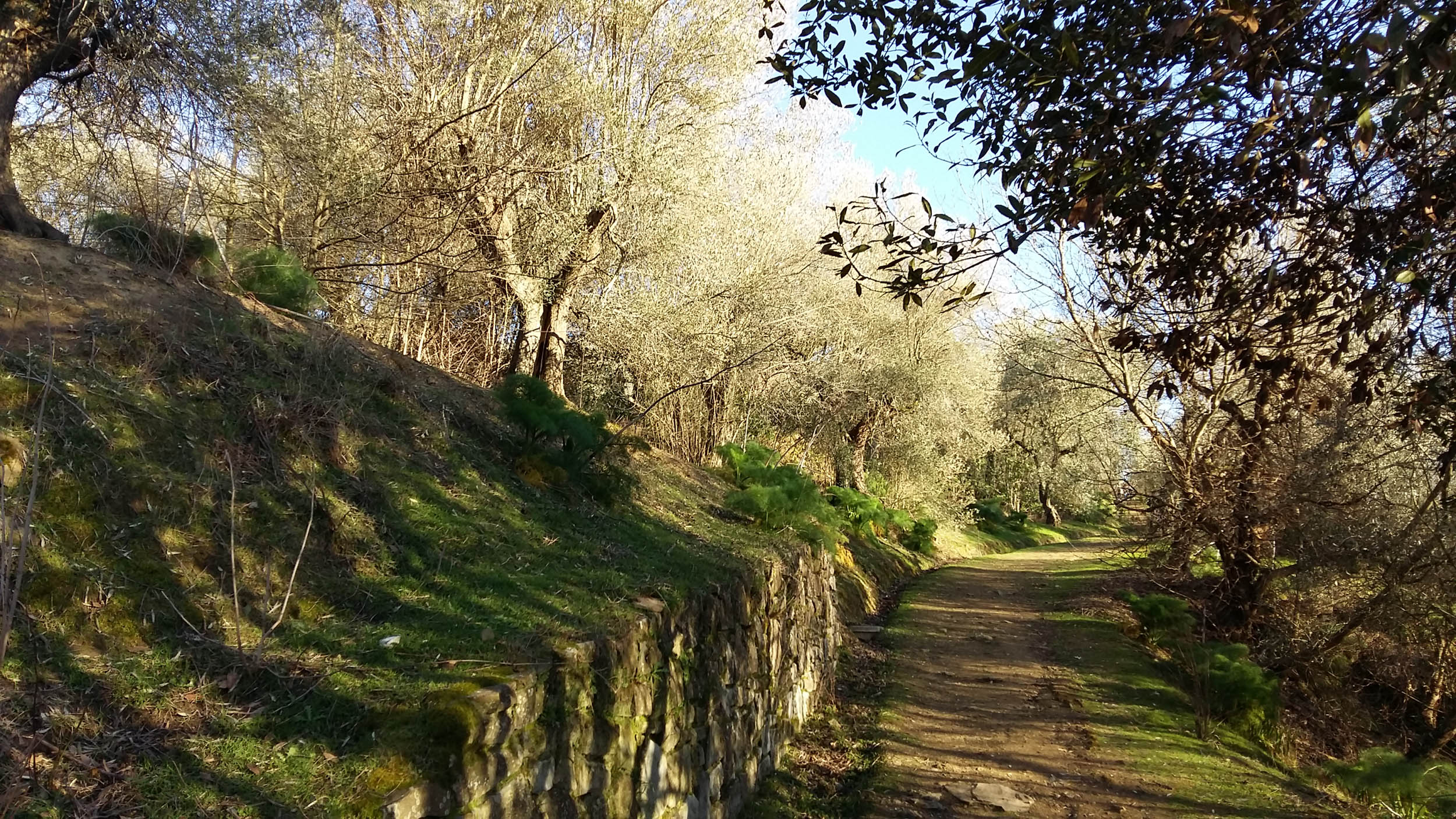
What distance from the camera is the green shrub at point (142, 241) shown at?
264 inches

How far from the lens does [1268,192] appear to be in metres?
4.30

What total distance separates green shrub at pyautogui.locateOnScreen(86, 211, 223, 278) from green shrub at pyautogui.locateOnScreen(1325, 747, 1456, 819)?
1043 centimetres

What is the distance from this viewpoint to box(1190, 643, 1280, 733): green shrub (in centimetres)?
969

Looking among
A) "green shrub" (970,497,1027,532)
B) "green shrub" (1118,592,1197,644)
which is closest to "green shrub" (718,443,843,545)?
"green shrub" (1118,592,1197,644)

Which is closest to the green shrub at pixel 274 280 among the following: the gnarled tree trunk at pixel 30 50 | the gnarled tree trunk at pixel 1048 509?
the gnarled tree trunk at pixel 30 50

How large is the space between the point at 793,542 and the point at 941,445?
643 inches

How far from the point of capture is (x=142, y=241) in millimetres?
6871

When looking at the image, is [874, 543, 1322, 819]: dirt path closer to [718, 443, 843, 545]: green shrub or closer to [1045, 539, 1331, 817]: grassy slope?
[1045, 539, 1331, 817]: grassy slope

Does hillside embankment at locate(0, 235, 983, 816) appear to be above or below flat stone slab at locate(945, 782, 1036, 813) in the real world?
above

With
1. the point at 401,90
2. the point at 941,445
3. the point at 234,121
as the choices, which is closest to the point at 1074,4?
the point at 234,121

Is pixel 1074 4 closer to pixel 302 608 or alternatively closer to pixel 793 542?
pixel 302 608

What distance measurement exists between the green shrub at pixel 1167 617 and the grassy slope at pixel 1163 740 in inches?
15.7

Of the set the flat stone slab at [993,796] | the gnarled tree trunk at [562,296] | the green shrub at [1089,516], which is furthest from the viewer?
the green shrub at [1089,516]

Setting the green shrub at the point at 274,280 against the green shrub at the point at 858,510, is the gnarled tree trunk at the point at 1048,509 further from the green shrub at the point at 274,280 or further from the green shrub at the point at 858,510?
the green shrub at the point at 274,280
